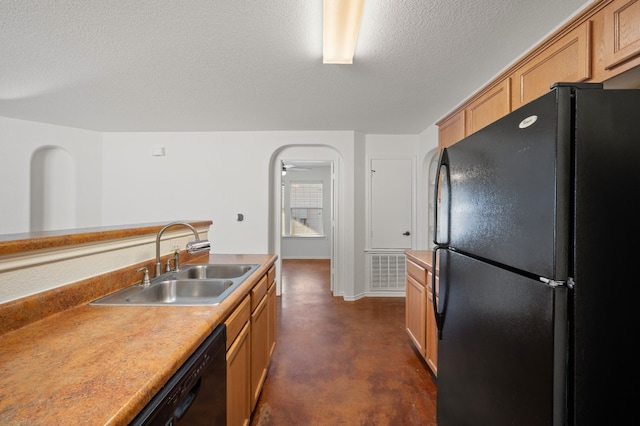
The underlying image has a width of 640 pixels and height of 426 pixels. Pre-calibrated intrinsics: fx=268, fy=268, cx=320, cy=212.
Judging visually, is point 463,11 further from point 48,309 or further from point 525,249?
point 48,309

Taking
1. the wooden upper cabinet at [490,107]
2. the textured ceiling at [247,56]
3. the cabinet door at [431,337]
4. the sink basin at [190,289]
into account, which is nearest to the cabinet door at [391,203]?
the textured ceiling at [247,56]

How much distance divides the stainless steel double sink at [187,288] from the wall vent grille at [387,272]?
2.58 m

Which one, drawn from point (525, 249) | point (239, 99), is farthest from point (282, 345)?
point (239, 99)

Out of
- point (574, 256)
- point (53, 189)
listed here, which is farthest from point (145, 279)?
point (53, 189)

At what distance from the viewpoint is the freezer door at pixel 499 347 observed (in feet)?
2.51

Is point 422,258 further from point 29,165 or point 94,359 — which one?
point 29,165

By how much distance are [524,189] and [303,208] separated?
6.29 meters

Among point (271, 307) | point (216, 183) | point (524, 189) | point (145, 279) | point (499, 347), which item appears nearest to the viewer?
point (524, 189)

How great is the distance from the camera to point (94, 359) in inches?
29.0

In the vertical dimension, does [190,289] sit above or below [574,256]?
below

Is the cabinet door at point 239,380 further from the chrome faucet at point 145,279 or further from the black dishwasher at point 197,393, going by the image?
the chrome faucet at point 145,279

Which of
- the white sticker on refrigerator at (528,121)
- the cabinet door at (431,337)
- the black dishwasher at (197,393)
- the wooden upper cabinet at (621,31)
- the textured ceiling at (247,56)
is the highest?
the textured ceiling at (247,56)

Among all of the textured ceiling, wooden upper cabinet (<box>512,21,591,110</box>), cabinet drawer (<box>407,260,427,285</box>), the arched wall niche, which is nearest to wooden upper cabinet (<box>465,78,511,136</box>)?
wooden upper cabinet (<box>512,21,591,110</box>)

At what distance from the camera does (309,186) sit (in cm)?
703
